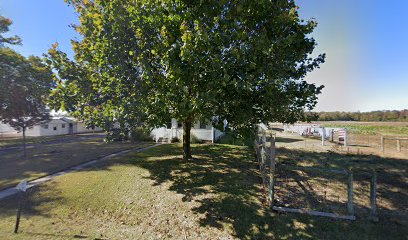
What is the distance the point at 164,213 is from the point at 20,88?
76.1 ft

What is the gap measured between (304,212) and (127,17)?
29.2 ft

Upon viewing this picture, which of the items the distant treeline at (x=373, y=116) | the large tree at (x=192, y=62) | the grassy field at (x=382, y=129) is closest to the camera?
the large tree at (x=192, y=62)

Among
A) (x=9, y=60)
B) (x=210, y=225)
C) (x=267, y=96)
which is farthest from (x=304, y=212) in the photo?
(x=9, y=60)

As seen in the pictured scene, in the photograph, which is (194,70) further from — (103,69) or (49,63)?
(49,63)

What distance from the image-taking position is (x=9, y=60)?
2058cm

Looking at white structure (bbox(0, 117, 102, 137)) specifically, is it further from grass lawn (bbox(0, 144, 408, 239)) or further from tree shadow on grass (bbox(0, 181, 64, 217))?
grass lawn (bbox(0, 144, 408, 239))

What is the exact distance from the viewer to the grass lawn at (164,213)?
15.4 ft

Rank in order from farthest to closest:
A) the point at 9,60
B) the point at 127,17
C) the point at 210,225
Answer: the point at 9,60
the point at 127,17
the point at 210,225

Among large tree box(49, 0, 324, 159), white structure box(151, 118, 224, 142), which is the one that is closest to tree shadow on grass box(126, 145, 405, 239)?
large tree box(49, 0, 324, 159)

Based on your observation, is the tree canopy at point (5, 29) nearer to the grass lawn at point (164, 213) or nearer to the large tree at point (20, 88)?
the large tree at point (20, 88)

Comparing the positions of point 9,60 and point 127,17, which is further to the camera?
point 9,60

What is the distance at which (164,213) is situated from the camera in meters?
5.68

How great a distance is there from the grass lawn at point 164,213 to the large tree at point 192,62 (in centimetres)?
257

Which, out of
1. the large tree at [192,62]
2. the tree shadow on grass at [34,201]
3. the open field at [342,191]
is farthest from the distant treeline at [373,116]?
the tree shadow on grass at [34,201]
